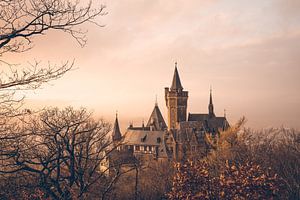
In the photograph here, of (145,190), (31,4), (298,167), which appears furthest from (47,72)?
(145,190)

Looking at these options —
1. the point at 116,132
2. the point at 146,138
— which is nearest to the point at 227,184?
the point at 146,138

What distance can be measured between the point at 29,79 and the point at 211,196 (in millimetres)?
11735

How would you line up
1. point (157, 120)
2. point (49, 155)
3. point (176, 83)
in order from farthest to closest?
point (176, 83) → point (157, 120) → point (49, 155)

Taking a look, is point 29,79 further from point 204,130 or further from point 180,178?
point 204,130

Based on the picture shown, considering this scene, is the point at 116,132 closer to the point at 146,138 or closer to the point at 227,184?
the point at 146,138

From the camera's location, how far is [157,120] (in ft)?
247

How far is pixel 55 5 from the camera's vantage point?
716 centimetres

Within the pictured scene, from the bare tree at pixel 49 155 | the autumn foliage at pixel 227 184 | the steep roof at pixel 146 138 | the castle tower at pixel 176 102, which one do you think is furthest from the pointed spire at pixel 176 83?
the autumn foliage at pixel 227 184

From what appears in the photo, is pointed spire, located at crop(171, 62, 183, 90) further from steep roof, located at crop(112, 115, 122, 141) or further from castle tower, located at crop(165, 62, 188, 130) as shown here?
steep roof, located at crop(112, 115, 122, 141)

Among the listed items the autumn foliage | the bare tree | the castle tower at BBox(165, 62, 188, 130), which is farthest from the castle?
the bare tree

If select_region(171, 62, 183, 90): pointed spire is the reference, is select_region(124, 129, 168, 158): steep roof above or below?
below

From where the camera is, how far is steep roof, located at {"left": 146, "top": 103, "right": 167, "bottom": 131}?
247 ft

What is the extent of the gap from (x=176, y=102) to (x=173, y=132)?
12.3 m

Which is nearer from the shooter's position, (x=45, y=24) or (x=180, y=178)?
(x=45, y=24)
